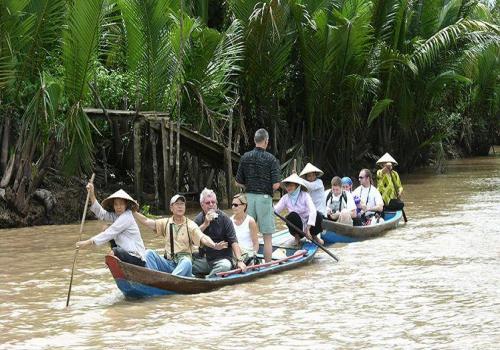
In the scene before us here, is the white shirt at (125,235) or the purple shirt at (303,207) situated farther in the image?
the purple shirt at (303,207)

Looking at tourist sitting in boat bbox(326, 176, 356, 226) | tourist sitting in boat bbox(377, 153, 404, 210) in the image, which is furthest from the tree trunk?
tourist sitting in boat bbox(377, 153, 404, 210)

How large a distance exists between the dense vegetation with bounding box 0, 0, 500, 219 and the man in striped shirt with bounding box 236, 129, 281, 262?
5.11 metres

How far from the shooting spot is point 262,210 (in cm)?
1105

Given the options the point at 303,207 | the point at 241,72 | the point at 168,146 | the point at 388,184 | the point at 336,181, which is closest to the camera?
the point at 303,207

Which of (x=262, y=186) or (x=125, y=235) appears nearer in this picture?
(x=125, y=235)

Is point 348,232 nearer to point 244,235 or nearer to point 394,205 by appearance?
point 394,205

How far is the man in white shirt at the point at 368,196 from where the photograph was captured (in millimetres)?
14625

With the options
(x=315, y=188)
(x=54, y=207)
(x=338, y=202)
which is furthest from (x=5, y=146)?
(x=338, y=202)

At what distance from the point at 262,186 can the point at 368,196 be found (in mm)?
4254

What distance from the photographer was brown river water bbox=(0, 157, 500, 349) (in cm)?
750

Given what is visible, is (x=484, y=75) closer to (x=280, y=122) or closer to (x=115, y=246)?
(x=280, y=122)

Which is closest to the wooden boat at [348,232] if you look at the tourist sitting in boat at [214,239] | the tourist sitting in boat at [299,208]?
the tourist sitting in boat at [299,208]

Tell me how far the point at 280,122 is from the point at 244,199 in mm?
12393

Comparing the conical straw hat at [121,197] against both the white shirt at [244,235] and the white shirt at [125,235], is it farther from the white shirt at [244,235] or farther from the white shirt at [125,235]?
the white shirt at [244,235]
